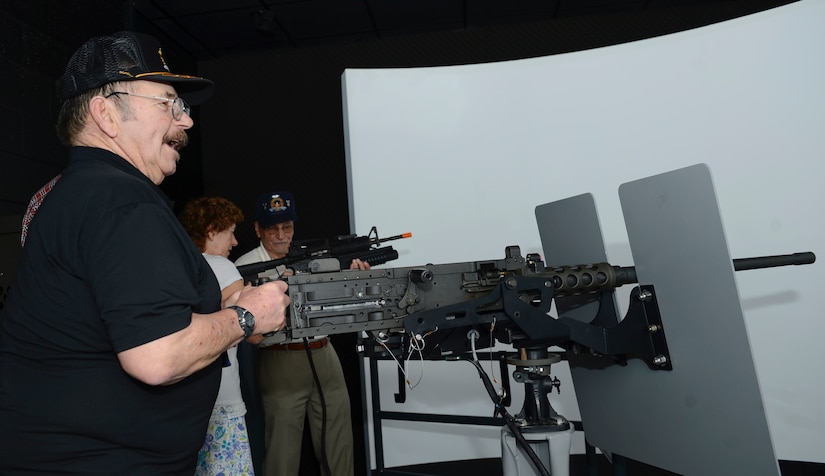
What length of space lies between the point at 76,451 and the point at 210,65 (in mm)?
3879

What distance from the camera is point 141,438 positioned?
1128 millimetres

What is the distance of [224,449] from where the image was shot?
190 cm

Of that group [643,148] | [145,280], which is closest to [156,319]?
[145,280]

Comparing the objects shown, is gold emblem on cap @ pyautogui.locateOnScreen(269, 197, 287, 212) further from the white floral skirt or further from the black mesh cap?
the black mesh cap

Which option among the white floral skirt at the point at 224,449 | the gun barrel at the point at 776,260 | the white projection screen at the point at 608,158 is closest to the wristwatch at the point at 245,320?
the white floral skirt at the point at 224,449

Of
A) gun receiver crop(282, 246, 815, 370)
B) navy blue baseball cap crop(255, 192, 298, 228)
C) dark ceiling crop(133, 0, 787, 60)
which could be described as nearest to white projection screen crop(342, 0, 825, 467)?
navy blue baseball cap crop(255, 192, 298, 228)

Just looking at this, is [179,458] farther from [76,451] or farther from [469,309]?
[469,309]

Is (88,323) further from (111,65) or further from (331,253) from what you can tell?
(331,253)

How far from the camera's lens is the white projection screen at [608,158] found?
2.60 meters

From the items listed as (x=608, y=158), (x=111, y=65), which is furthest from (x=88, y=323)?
(x=608, y=158)

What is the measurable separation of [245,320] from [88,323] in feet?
0.93

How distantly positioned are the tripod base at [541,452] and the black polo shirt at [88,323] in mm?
953

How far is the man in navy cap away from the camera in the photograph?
2.69 m

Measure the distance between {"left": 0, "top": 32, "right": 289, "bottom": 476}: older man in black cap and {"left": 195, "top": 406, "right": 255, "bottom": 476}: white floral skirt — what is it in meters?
0.66
